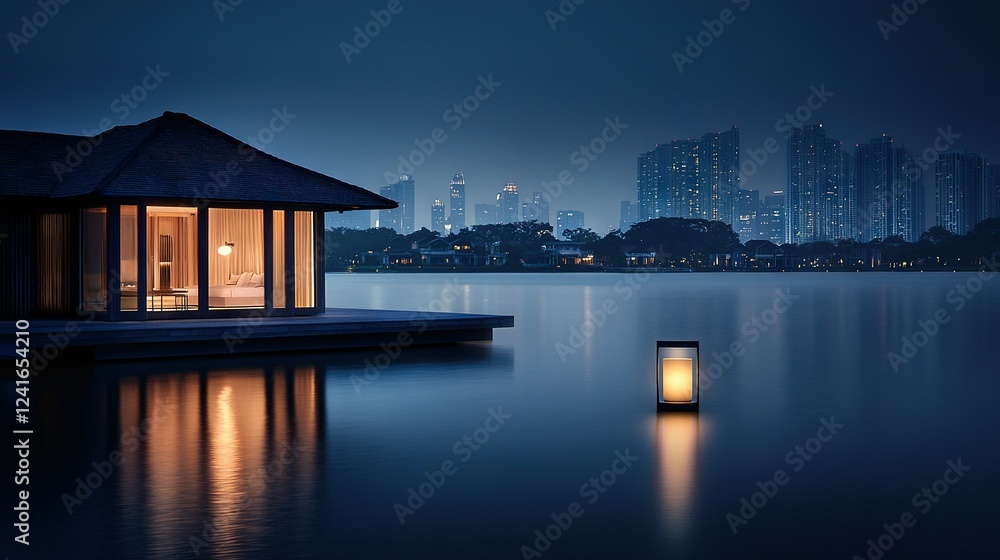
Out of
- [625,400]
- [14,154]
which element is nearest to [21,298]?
[14,154]

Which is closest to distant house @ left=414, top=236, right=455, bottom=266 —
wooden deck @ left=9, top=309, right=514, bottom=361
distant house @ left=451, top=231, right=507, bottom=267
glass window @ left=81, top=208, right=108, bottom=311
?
distant house @ left=451, top=231, right=507, bottom=267

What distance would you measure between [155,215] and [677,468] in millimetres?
15594

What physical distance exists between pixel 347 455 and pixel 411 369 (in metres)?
7.13

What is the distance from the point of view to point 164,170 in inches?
713

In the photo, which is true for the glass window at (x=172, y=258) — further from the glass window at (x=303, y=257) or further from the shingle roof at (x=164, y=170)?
the glass window at (x=303, y=257)

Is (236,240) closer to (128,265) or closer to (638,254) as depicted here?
(128,265)

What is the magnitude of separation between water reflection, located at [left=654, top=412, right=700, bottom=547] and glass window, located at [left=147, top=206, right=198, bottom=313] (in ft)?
36.5

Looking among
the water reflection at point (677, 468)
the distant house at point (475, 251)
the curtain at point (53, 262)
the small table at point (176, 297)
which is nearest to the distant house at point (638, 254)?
the distant house at point (475, 251)

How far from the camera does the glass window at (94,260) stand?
18.2m

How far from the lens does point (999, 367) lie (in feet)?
53.3

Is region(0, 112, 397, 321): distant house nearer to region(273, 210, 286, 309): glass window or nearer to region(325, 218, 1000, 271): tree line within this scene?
region(273, 210, 286, 309): glass window

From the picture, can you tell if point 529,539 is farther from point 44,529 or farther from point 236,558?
point 44,529

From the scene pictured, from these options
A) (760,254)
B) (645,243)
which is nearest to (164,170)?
(645,243)

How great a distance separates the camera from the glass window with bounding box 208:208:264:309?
19.5 meters
